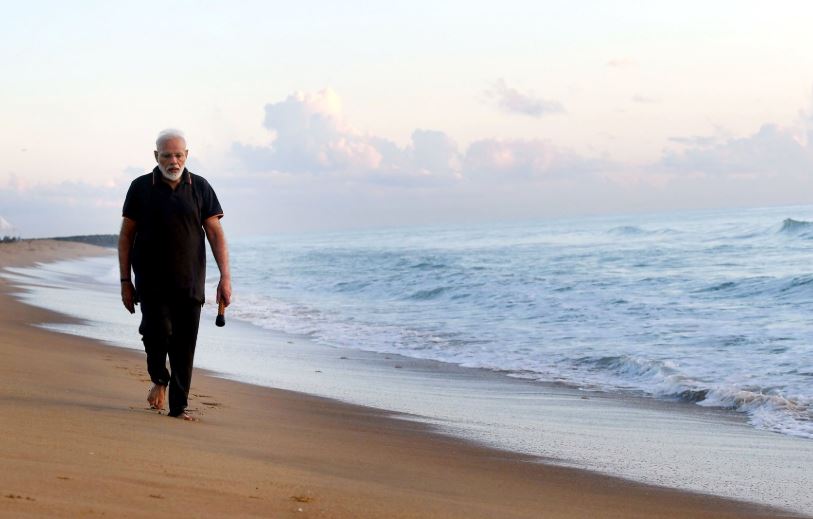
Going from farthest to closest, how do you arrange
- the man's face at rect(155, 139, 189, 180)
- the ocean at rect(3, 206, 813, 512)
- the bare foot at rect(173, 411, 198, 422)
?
the ocean at rect(3, 206, 813, 512) → the bare foot at rect(173, 411, 198, 422) → the man's face at rect(155, 139, 189, 180)

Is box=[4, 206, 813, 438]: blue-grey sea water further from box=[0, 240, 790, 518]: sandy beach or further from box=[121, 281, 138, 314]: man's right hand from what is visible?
box=[121, 281, 138, 314]: man's right hand

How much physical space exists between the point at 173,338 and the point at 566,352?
7291 millimetres

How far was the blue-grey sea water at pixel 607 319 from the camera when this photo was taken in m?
9.66

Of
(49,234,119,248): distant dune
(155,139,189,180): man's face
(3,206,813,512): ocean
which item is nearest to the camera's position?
(155,139,189,180): man's face

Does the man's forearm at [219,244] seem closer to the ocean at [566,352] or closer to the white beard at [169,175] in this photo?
the white beard at [169,175]

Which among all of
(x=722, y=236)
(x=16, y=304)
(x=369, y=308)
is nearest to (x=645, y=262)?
(x=369, y=308)

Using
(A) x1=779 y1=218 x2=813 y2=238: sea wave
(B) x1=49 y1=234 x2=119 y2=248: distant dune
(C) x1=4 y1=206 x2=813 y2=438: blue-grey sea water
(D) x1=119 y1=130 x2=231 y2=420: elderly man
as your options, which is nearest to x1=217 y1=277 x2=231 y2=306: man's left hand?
(D) x1=119 y1=130 x2=231 y2=420: elderly man

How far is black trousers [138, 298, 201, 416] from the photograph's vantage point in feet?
17.8

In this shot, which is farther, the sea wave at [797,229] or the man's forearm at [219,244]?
the sea wave at [797,229]

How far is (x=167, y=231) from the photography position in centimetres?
529

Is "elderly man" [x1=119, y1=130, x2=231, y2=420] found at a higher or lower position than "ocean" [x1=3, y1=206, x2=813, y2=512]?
higher

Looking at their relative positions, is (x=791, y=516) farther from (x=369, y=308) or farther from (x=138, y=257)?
(x=369, y=308)

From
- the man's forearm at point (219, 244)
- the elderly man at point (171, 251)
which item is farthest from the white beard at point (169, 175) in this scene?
the man's forearm at point (219, 244)

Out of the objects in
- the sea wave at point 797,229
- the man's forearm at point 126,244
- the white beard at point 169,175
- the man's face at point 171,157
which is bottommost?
the man's forearm at point 126,244
